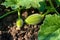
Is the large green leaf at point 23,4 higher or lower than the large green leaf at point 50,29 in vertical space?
higher

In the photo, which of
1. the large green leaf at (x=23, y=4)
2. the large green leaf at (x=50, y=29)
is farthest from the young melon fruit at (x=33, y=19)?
the large green leaf at (x=50, y=29)

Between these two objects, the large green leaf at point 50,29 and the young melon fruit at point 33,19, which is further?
the young melon fruit at point 33,19

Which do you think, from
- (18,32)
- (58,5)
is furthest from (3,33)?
(58,5)

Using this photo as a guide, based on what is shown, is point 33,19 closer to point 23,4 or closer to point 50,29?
point 23,4

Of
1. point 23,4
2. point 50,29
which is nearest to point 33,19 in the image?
point 23,4

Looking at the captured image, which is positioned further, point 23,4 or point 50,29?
point 23,4

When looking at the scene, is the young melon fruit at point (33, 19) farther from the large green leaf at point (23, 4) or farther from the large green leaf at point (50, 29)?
the large green leaf at point (50, 29)

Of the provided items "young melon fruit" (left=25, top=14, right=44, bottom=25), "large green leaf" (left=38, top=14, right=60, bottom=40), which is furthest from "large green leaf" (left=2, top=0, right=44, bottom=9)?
"large green leaf" (left=38, top=14, right=60, bottom=40)

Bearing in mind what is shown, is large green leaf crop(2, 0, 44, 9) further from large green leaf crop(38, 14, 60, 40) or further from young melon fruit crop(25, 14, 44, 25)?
large green leaf crop(38, 14, 60, 40)

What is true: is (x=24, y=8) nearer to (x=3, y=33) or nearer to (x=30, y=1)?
(x=30, y=1)
